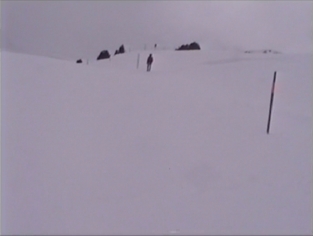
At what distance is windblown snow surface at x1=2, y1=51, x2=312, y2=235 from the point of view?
5.11m

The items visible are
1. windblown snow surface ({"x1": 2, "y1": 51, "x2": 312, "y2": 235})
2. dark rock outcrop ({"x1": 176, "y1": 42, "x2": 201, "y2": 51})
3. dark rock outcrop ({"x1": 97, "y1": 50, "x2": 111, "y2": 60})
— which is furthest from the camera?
dark rock outcrop ({"x1": 97, "y1": 50, "x2": 111, "y2": 60})

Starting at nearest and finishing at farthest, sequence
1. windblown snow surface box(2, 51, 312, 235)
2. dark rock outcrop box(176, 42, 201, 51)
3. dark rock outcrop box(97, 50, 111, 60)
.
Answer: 1. windblown snow surface box(2, 51, 312, 235)
2. dark rock outcrop box(176, 42, 201, 51)
3. dark rock outcrop box(97, 50, 111, 60)

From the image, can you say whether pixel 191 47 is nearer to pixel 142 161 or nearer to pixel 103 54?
pixel 103 54

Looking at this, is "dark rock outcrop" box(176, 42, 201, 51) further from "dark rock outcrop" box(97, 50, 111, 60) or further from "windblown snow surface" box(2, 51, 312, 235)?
"windblown snow surface" box(2, 51, 312, 235)

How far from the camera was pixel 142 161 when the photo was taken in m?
7.09

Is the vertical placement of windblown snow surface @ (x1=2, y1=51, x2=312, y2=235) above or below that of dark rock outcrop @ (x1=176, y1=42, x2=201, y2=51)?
below

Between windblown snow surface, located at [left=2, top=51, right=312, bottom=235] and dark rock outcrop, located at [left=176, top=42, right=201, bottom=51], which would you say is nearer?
windblown snow surface, located at [left=2, top=51, right=312, bottom=235]

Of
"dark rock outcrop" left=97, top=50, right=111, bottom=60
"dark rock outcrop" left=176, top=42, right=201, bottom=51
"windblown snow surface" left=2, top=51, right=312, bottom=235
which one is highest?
"dark rock outcrop" left=176, top=42, right=201, bottom=51

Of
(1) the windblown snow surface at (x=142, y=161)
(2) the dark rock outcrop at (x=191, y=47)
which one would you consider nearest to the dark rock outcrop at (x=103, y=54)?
(2) the dark rock outcrop at (x=191, y=47)

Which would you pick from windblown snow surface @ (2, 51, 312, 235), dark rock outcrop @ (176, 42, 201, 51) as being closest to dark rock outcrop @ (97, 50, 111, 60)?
dark rock outcrop @ (176, 42, 201, 51)

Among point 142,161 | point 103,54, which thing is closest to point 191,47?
point 103,54

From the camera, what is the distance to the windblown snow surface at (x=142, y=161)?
5.11m

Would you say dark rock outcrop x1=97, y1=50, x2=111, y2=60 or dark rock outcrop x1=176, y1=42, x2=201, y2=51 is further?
dark rock outcrop x1=97, y1=50, x2=111, y2=60

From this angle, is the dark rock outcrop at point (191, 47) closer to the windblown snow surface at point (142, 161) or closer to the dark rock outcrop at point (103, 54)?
the dark rock outcrop at point (103, 54)
